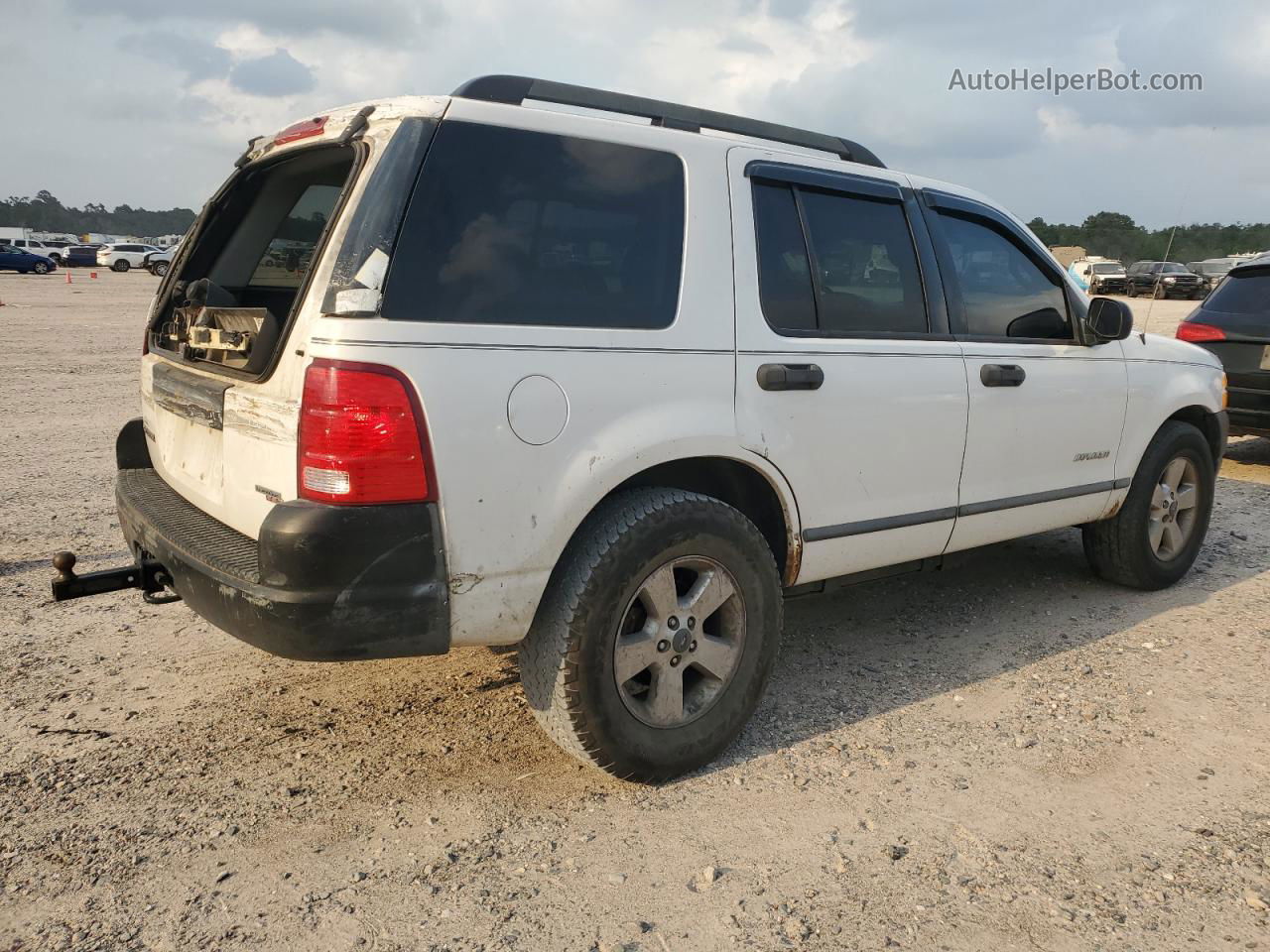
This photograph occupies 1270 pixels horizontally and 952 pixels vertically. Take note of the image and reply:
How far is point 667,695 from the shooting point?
9.98 feet

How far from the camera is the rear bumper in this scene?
2.44m

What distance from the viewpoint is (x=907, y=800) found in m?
3.00

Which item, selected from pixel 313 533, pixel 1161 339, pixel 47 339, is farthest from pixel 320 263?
pixel 47 339

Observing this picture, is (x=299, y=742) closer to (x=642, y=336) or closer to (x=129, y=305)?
(x=642, y=336)

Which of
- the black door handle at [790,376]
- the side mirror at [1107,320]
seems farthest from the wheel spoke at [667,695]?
the side mirror at [1107,320]

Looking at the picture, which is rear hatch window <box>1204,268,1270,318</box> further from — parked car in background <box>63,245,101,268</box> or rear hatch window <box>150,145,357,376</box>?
parked car in background <box>63,245,101,268</box>

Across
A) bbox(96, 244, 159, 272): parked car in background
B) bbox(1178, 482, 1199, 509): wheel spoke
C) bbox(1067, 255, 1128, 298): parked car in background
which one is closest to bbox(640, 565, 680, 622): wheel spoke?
bbox(1178, 482, 1199, 509): wheel spoke

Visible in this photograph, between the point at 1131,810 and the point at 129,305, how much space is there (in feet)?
90.8

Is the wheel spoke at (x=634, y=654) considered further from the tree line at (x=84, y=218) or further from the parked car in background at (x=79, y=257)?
the tree line at (x=84, y=218)

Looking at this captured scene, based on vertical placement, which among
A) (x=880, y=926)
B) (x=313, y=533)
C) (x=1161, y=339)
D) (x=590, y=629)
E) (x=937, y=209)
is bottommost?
(x=880, y=926)

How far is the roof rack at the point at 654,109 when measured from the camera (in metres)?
2.88

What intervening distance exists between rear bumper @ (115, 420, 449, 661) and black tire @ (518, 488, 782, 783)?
370 millimetres

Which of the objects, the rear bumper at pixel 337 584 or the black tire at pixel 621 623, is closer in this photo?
the rear bumper at pixel 337 584

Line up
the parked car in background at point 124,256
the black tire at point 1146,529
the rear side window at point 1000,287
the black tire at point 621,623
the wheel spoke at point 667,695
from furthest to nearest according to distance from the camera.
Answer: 1. the parked car in background at point 124,256
2. the black tire at point 1146,529
3. the rear side window at point 1000,287
4. the wheel spoke at point 667,695
5. the black tire at point 621,623
